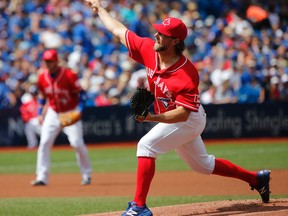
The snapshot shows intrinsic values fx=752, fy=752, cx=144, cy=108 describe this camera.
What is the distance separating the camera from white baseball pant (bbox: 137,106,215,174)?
759 cm

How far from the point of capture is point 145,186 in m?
7.48

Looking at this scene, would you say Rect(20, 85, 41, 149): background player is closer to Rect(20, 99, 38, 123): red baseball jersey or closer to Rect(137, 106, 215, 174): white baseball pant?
Rect(20, 99, 38, 123): red baseball jersey

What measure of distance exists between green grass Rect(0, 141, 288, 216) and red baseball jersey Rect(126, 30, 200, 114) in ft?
6.46

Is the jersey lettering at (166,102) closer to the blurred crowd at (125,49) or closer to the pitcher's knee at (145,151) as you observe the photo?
the pitcher's knee at (145,151)

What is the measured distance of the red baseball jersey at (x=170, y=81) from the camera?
7.50 m

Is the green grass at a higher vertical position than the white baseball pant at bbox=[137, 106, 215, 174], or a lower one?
lower

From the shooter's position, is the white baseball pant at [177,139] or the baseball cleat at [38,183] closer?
the white baseball pant at [177,139]

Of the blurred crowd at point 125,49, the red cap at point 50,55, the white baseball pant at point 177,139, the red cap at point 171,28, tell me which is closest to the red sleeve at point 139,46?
the red cap at point 171,28

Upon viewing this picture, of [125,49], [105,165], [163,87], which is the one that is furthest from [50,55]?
[125,49]

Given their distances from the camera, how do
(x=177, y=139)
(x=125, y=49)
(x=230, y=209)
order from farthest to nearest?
(x=125, y=49)
(x=230, y=209)
(x=177, y=139)

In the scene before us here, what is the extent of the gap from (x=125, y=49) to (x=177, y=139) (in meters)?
14.5

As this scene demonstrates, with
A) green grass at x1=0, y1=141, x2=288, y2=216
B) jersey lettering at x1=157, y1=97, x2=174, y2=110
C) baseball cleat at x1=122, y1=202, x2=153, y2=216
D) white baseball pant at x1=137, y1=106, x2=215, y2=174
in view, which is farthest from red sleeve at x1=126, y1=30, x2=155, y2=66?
green grass at x1=0, y1=141, x2=288, y2=216

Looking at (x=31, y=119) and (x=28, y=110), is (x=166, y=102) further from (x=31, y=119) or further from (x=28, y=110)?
(x=28, y=110)

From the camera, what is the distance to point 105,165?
16328 millimetres
